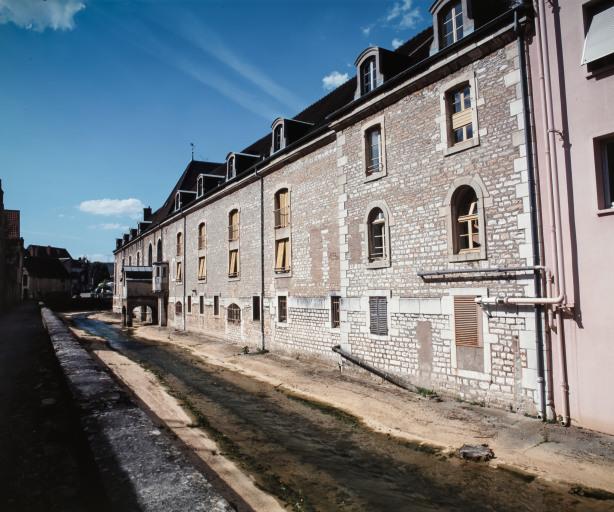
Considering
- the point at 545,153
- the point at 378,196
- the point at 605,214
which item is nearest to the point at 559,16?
the point at 545,153

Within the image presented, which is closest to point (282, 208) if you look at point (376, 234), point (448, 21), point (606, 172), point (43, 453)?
point (376, 234)

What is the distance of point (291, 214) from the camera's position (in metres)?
15.8

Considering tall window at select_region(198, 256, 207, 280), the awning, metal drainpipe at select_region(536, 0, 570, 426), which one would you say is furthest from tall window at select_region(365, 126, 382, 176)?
tall window at select_region(198, 256, 207, 280)

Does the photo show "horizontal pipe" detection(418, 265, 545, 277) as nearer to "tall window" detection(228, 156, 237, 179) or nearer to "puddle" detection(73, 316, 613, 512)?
"puddle" detection(73, 316, 613, 512)

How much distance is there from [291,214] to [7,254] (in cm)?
3324

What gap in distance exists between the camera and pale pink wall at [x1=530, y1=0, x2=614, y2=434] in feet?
22.9

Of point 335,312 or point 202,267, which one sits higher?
point 202,267

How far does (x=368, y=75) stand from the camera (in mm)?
12008

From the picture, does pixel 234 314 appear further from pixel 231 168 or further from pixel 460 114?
pixel 460 114

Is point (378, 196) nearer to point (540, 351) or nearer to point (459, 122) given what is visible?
point (459, 122)

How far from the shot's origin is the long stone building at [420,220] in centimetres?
829

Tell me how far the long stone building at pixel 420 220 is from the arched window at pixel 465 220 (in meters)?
0.03

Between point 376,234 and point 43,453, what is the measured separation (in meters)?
9.29

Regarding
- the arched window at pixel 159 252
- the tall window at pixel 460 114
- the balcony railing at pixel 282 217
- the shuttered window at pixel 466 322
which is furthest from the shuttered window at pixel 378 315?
the arched window at pixel 159 252
